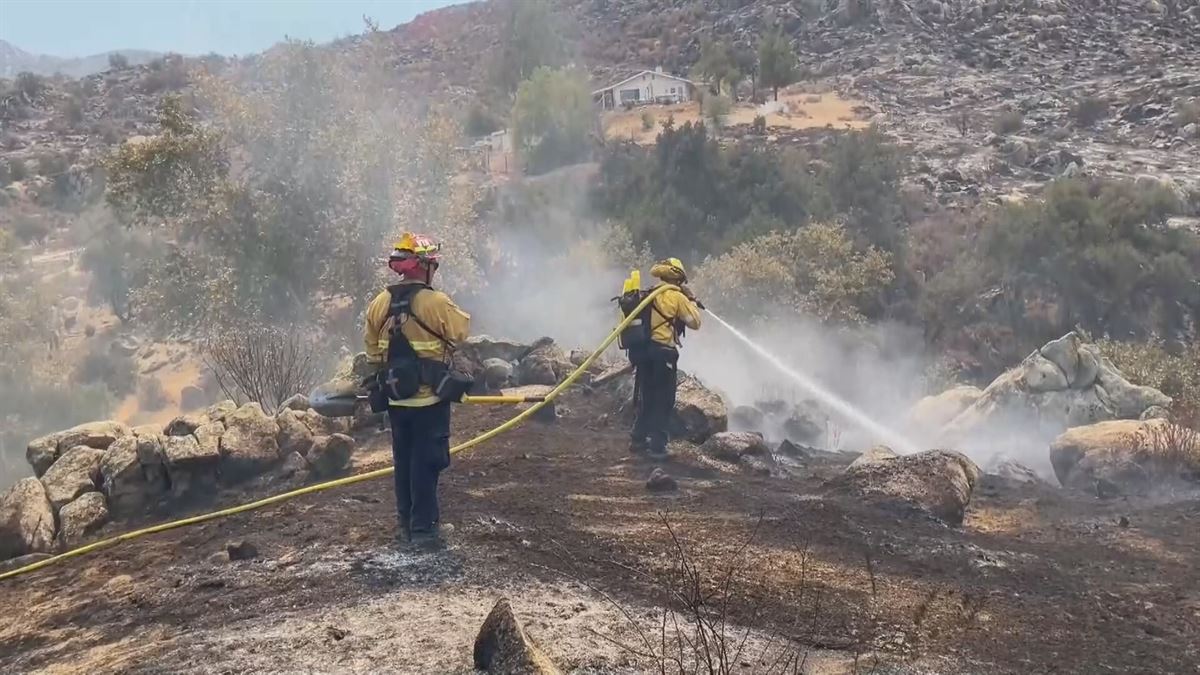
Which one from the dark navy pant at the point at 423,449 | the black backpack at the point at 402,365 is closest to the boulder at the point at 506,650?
the dark navy pant at the point at 423,449

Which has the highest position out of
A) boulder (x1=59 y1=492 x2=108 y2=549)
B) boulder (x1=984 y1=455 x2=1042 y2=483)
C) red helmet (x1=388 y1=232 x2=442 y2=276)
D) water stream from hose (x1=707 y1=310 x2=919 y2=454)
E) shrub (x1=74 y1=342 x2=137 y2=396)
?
red helmet (x1=388 y1=232 x2=442 y2=276)

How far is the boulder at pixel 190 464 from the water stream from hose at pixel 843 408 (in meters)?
4.86

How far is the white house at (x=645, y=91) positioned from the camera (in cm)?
4581

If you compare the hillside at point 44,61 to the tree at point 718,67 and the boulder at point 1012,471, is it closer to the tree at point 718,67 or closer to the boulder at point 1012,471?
the tree at point 718,67

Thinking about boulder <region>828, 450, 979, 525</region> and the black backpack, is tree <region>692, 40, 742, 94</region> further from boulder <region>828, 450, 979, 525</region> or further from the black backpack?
the black backpack

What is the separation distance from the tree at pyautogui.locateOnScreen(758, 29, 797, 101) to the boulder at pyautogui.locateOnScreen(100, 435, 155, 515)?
3789cm

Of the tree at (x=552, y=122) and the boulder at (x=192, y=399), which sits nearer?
the boulder at (x=192, y=399)

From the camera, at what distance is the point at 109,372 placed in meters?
24.3

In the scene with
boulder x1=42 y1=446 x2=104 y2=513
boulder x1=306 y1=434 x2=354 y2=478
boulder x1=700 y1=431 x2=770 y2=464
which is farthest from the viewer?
boulder x1=700 y1=431 x2=770 y2=464

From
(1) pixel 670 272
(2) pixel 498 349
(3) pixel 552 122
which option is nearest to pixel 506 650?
(1) pixel 670 272

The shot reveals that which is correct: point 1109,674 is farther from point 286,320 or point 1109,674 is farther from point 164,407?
point 164,407

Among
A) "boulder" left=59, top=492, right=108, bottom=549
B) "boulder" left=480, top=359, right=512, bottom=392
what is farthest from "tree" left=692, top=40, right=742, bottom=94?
"boulder" left=59, top=492, right=108, bottom=549

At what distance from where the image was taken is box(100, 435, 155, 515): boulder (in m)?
7.61

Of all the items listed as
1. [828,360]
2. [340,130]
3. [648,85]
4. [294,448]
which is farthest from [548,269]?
[648,85]
